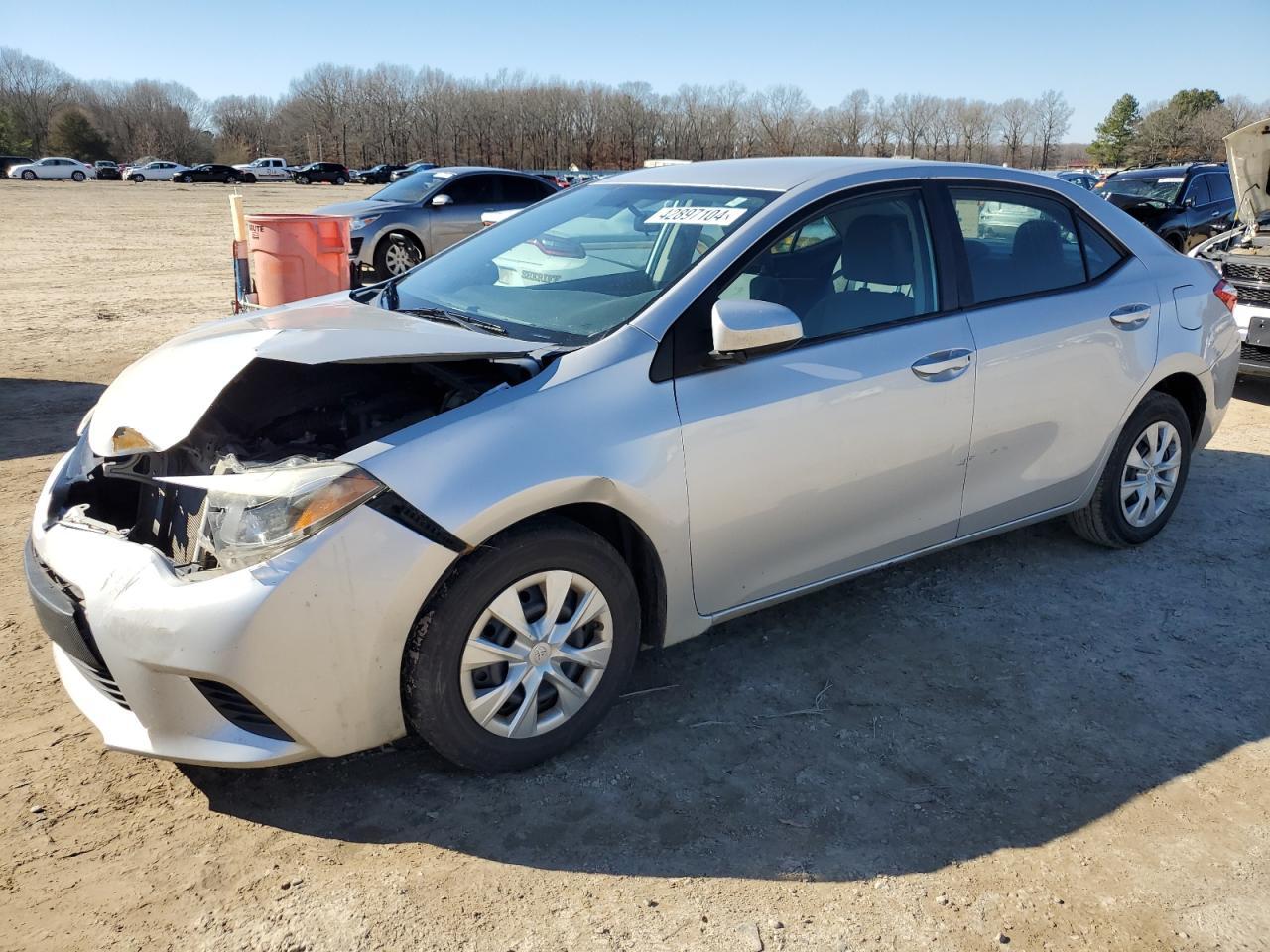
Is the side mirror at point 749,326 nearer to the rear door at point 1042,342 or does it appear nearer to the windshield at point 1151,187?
the rear door at point 1042,342

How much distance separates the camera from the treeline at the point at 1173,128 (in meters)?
76.6

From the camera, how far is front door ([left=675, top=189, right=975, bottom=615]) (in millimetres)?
3104

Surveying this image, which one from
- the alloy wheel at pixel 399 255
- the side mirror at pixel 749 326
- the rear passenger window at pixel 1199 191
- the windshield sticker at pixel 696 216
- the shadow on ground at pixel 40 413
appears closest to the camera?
the side mirror at pixel 749 326

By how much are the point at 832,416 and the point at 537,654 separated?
1.26 m

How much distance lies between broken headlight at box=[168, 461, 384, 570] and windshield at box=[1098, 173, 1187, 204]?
16.0 metres

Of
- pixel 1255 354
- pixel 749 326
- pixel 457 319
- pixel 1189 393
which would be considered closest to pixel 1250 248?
pixel 1255 354

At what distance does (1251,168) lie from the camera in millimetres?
8742

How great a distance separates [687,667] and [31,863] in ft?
6.71

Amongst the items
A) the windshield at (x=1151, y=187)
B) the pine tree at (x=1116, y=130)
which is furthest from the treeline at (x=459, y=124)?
the windshield at (x=1151, y=187)

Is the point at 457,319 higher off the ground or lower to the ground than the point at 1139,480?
higher

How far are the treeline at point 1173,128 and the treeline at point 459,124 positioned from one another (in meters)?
5.43

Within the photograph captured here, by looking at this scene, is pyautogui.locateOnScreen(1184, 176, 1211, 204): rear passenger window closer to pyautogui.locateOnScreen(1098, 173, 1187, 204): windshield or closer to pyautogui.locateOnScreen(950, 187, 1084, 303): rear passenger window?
pyautogui.locateOnScreen(1098, 173, 1187, 204): windshield

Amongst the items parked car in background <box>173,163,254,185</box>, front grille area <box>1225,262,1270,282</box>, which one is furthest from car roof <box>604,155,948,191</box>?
parked car in background <box>173,163,254,185</box>

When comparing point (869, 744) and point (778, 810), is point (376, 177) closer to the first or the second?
point (869, 744)
